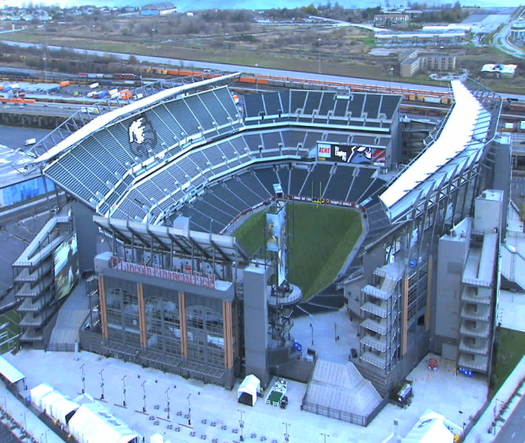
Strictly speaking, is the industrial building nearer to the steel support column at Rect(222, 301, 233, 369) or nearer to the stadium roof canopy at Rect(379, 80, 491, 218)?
the stadium roof canopy at Rect(379, 80, 491, 218)

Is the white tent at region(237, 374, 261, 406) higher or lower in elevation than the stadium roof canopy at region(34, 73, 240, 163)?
lower

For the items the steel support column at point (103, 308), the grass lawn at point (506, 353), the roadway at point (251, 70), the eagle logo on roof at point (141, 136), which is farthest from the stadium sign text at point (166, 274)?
the roadway at point (251, 70)

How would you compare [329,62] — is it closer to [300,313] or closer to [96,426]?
[300,313]

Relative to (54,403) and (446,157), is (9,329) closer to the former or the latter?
(54,403)

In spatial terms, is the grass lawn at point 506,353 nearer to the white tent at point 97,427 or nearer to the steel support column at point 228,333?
the steel support column at point 228,333

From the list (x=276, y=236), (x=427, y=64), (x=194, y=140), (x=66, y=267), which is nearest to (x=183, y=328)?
(x=276, y=236)

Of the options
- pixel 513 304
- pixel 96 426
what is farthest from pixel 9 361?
pixel 513 304

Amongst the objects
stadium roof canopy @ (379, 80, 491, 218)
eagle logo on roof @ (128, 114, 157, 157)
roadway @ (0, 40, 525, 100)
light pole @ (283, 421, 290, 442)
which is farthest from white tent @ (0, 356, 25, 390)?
roadway @ (0, 40, 525, 100)
